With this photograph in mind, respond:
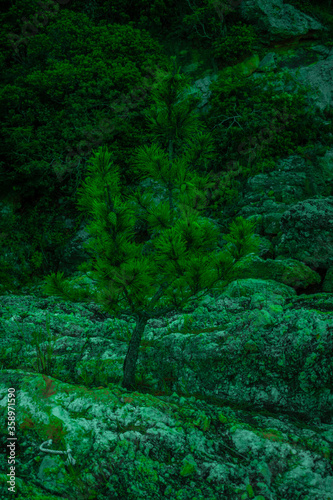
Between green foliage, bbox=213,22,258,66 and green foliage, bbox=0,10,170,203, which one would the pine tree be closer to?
green foliage, bbox=0,10,170,203

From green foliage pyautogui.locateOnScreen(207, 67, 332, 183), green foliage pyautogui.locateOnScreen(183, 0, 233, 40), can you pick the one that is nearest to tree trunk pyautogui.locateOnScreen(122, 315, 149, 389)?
green foliage pyautogui.locateOnScreen(207, 67, 332, 183)

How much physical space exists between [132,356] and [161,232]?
1420 millimetres

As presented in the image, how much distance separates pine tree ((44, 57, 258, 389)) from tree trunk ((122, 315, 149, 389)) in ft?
0.03

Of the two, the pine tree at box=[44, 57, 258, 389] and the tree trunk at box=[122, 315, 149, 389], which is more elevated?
the pine tree at box=[44, 57, 258, 389]

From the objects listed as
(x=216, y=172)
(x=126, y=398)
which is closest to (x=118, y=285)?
(x=126, y=398)

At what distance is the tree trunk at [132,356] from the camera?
3.13m

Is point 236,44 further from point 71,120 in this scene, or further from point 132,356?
point 132,356

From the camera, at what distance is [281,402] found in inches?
111

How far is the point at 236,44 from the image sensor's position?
419 inches

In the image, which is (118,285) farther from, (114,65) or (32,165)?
(114,65)

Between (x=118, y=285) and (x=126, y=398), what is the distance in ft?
3.77

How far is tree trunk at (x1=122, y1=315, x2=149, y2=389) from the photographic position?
3.13 metres

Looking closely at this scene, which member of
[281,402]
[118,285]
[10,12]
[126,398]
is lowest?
[281,402]

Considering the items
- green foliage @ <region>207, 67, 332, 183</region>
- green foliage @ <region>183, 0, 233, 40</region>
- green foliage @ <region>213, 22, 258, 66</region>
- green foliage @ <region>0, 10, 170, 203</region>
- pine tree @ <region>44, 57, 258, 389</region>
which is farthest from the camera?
green foliage @ <region>183, 0, 233, 40</region>
